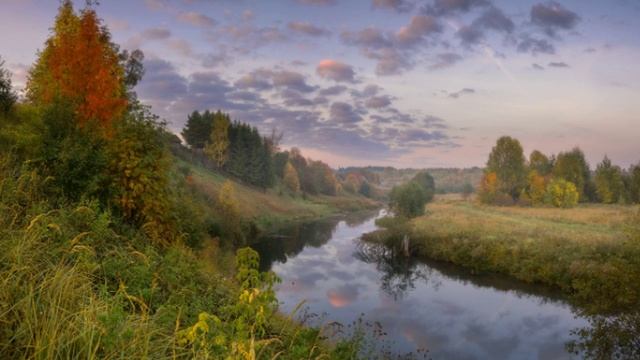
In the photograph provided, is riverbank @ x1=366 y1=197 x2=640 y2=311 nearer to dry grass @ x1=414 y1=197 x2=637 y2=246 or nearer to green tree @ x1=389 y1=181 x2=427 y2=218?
dry grass @ x1=414 y1=197 x2=637 y2=246

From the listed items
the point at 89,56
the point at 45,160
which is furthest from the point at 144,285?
the point at 89,56

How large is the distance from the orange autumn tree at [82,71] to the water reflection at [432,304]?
13592mm

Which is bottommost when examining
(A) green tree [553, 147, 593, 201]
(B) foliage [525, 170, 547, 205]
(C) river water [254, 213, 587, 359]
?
(C) river water [254, 213, 587, 359]

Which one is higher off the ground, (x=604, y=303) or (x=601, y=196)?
(x=601, y=196)

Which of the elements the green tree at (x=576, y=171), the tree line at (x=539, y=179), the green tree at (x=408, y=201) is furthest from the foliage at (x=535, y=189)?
the green tree at (x=408, y=201)

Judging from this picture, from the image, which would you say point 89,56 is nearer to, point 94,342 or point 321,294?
point 321,294

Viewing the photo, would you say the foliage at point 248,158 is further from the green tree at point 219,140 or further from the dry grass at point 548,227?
the dry grass at point 548,227

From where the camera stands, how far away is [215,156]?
94562 millimetres

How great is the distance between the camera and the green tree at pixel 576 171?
92.8 metres

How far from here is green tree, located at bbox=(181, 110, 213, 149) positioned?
97.1 metres

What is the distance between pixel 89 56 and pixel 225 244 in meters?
19.8


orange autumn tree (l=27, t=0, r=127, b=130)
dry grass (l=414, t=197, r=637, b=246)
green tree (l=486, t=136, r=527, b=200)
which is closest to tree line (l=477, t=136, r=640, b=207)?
green tree (l=486, t=136, r=527, b=200)

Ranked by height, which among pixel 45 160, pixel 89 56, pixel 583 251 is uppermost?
pixel 89 56

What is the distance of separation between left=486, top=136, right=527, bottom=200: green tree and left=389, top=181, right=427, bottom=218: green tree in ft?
111
